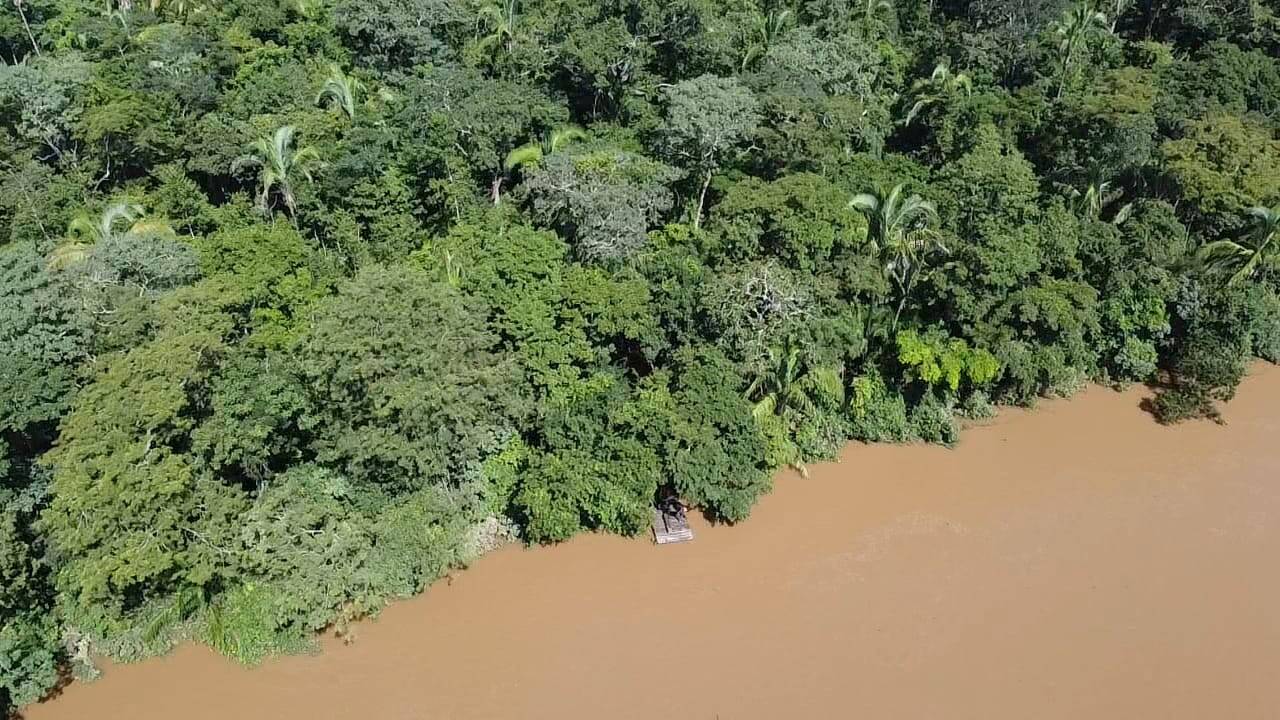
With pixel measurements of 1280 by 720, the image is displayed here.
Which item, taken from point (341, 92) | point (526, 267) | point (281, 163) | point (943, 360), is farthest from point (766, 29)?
point (281, 163)

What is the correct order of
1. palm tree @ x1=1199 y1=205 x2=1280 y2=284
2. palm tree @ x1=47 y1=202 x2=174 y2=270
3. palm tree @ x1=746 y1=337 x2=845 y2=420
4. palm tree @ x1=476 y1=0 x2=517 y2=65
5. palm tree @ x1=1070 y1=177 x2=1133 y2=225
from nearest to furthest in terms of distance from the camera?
palm tree @ x1=746 y1=337 x2=845 y2=420
palm tree @ x1=47 y1=202 x2=174 y2=270
palm tree @ x1=1199 y1=205 x2=1280 y2=284
palm tree @ x1=1070 y1=177 x2=1133 y2=225
palm tree @ x1=476 y1=0 x2=517 y2=65

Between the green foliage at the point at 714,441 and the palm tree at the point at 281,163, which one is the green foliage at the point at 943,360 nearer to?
the green foliage at the point at 714,441

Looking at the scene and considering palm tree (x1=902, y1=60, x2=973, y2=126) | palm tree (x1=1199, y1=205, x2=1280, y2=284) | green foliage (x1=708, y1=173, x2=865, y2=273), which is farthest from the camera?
palm tree (x1=902, y1=60, x2=973, y2=126)

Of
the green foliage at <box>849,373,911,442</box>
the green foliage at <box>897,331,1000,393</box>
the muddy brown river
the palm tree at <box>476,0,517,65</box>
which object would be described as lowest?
the muddy brown river

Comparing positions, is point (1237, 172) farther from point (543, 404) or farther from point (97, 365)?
point (97, 365)

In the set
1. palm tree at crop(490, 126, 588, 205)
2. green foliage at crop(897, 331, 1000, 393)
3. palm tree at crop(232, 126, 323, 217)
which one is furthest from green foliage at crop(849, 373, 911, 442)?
palm tree at crop(232, 126, 323, 217)

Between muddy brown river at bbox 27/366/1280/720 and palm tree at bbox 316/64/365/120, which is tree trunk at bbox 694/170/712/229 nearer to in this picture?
muddy brown river at bbox 27/366/1280/720

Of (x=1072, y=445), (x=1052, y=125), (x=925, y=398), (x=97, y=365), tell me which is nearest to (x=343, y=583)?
(x=97, y=365)

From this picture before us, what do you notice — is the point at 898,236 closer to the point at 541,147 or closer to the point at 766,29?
the point at 541,147
